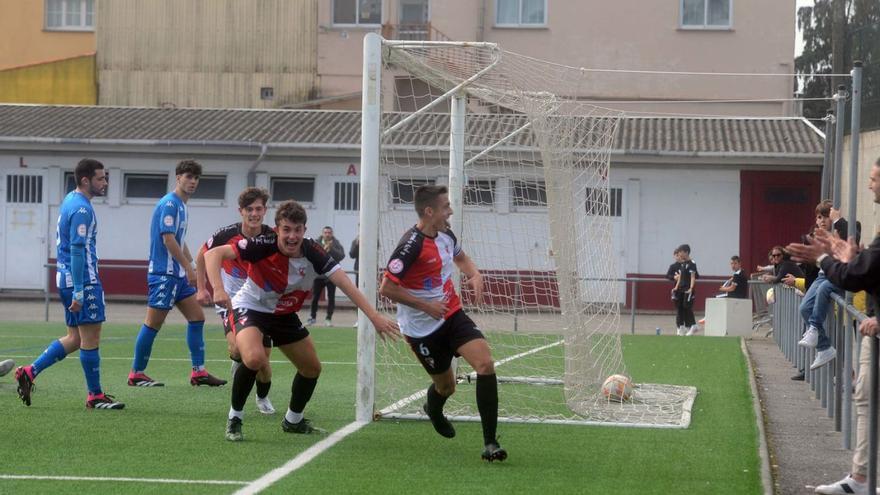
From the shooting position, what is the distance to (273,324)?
9195mm

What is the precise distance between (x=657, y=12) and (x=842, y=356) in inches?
1135

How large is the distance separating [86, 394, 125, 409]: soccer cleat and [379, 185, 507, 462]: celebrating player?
3.14m

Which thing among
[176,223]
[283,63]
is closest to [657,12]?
[283,63]

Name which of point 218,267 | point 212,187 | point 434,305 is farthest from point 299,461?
point 212,187

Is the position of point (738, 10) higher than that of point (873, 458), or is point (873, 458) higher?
point (738, 10)

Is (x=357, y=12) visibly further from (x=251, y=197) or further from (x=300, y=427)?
(x=300, y=427)

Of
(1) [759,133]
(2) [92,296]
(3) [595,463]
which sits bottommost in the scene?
(3) [595,463]

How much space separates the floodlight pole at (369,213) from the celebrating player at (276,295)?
0.82 m

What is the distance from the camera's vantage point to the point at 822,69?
5828 centimetres

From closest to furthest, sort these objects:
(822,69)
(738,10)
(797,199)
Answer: (797,199) < (738,10) < (822,69)

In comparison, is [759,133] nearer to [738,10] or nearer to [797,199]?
[797,199]

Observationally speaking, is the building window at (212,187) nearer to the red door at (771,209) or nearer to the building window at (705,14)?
the red door at (771,209)

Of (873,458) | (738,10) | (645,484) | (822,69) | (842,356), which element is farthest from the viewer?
(822,69)

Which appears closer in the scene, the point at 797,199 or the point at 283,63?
the point at 797,199
